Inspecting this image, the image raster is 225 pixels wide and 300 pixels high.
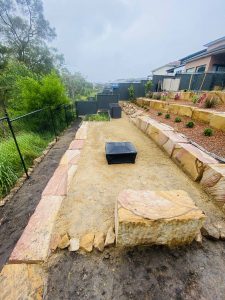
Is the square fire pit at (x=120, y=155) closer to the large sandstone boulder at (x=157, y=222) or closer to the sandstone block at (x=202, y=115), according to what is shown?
the large sandstone boulder at (x=157, y=222)

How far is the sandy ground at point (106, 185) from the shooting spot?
6.31 feet

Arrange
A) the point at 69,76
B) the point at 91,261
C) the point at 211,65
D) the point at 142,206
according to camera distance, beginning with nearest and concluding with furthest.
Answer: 1. the point at 91,261
2. the point at 142,206
3. the point at 211,65
4. the point at 69,76

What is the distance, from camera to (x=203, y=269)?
1420 millimetres

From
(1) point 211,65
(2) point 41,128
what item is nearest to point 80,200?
(2) point 41,128

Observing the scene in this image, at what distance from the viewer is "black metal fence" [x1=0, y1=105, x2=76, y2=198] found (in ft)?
9.34

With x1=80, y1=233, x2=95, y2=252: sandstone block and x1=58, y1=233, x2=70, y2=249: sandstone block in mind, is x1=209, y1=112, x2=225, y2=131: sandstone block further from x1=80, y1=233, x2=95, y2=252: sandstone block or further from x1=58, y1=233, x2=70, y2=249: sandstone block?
x1=58, y1=233, x2=70, y2=249: sandstone block

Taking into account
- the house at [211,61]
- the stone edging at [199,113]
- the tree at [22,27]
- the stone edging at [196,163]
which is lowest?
the stone edging at [196,163]

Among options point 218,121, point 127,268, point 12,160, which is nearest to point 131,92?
point 218,121

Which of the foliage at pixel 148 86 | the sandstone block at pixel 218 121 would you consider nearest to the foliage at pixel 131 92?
the foliage at pixel 148 86

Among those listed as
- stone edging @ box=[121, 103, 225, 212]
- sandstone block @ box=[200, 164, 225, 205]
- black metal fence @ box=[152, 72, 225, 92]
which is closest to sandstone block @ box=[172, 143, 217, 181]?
stone edging @ box=[121, 103, 225, 212]

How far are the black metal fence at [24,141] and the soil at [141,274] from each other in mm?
1999

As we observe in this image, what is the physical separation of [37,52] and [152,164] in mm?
17946

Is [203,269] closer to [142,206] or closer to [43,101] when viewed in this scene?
[142,206]

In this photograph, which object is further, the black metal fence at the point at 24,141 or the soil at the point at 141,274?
the black metal fence at the point at 24,141
